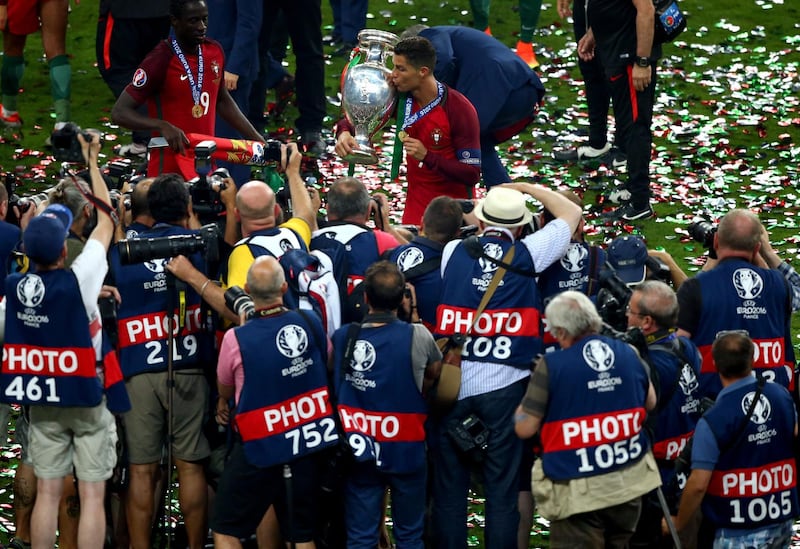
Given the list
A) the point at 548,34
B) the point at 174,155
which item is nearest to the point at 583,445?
the point at 174,155

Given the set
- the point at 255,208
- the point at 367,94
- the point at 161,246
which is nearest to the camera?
the point at 161,246

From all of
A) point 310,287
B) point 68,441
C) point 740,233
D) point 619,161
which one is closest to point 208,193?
point 310,287

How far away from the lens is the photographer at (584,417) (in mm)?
6953

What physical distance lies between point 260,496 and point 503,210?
198 cm

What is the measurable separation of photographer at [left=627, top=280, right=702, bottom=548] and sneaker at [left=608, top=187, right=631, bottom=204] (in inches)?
198

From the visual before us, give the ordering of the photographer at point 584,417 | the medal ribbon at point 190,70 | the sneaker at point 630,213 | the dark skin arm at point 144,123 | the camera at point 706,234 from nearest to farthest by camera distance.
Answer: the photographer at point 584,417 < the camera at point 706,234 < the dark skin arm at point 144,123 < the medal ribbon at point 190,70 < the sneaker at point 630,213

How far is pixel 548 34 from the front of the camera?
1633 centimetres

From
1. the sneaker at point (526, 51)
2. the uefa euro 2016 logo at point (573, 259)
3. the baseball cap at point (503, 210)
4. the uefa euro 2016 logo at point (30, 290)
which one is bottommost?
the uefa euro 2016 logo at point (30, 290)

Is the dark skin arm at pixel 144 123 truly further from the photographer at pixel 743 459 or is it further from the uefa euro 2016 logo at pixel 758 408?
the uefa euro 2016 logo at pixel 758 408

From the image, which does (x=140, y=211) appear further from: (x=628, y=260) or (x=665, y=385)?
(x=665, y=385)

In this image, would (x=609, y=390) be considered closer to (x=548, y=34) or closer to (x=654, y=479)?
(x=654, y=479)

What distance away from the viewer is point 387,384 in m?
7.36

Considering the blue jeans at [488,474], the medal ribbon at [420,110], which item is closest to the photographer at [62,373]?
the blue jeans at [488,474]

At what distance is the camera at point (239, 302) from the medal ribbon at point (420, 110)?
2.75 meters
